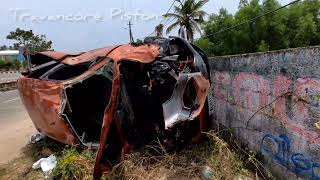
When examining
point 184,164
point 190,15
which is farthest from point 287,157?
point 190,15

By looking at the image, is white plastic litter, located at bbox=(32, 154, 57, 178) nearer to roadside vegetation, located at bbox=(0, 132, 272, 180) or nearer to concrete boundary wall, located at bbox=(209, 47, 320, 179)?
roadside vegetation, located at bbox=(0, 132, 272, 180)

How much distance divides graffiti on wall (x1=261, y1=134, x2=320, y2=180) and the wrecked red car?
3.47 ft

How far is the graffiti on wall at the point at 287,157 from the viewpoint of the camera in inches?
167

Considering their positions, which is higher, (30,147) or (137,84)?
(137,84)

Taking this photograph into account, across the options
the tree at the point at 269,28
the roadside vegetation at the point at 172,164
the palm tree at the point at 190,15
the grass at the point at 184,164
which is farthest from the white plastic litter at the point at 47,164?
the palm tree at the point at 190,15

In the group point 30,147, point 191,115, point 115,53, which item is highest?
point 115,53

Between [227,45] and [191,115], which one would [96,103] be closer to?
[191,115]

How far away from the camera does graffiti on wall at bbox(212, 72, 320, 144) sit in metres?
4.18

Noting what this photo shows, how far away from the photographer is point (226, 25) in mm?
32000

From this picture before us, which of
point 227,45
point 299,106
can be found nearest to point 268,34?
point 227,45

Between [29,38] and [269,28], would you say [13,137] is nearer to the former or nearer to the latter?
[269,28]

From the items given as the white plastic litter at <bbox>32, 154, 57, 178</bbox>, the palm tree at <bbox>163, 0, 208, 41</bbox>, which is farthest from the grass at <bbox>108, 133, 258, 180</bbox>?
the palm tree at <bbox>163, 0, 208, 41</bbox>

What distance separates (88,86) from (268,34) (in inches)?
1006

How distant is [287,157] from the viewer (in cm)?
479
